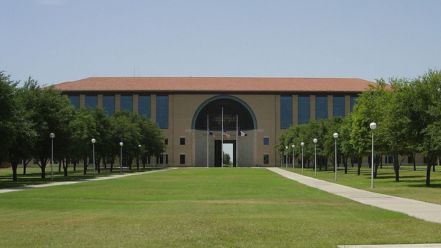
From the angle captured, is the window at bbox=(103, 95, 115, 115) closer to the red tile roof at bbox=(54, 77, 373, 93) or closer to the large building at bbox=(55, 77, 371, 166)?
the large building at bbox=(55, 77, 371, 166)

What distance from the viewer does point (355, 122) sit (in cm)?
5981

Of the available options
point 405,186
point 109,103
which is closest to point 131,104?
point 109,103

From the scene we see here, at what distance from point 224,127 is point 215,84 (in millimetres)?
10893

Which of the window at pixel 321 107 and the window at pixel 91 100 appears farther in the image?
the window at pixel 321 107

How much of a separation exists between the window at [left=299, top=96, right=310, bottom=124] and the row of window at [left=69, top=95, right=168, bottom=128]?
3132 cm

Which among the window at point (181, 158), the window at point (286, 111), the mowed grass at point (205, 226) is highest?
the window at point (286, 111)

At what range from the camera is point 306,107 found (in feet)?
475

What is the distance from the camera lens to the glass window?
144625 millimetres

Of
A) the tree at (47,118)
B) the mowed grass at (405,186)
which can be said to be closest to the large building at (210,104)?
the tree at (47,118)

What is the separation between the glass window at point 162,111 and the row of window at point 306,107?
27.1 m

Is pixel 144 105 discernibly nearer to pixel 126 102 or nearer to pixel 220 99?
pixel 126 102

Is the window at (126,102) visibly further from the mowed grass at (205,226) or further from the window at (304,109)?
the mowed grass at (205,226)

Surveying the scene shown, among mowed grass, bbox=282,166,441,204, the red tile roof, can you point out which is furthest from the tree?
the red tile roof

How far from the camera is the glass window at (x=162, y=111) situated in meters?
145
